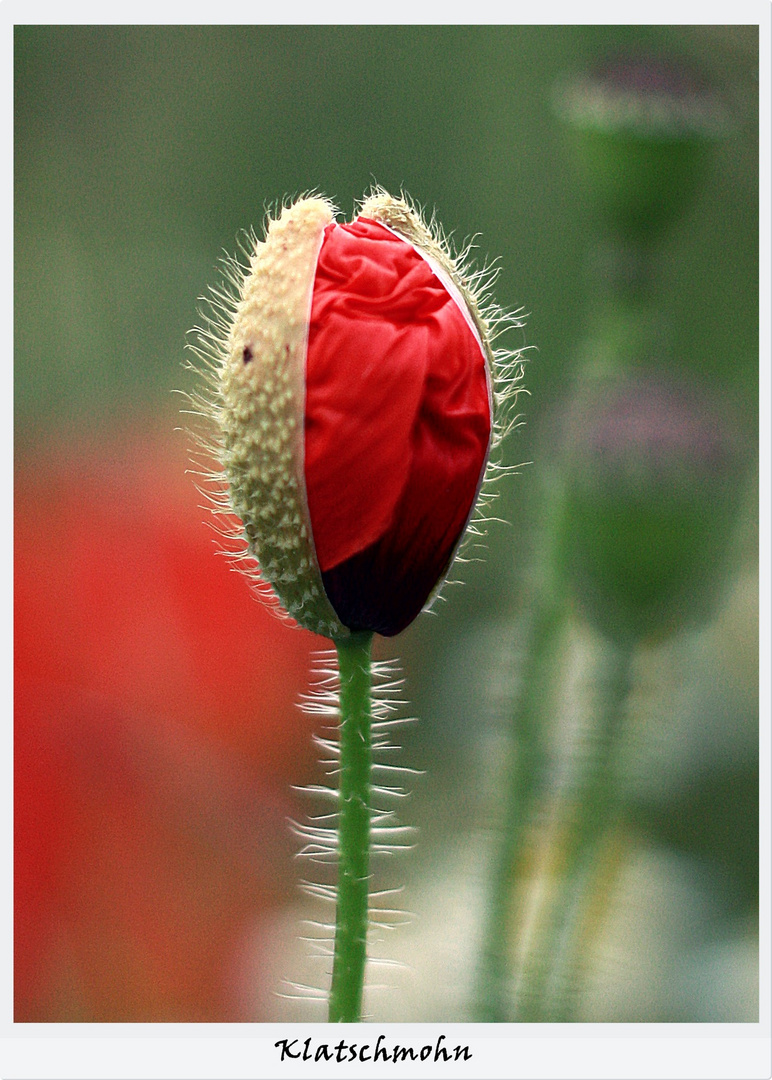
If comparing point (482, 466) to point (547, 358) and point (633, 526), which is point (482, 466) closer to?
point (633, 526)

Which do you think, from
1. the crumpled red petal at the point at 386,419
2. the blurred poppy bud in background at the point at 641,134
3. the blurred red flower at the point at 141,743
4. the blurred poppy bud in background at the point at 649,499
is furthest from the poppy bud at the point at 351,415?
the blurred red flower at the point at 141,743

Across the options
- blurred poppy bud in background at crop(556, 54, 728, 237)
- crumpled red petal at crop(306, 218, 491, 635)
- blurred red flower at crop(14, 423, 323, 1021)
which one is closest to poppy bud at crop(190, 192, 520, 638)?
crumpled red petal at crop(306, 218, 491, 635)

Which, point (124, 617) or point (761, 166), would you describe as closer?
point (761, 166)

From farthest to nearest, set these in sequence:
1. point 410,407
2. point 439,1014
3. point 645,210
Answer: point 439,1014
point 645,210
point 410,407

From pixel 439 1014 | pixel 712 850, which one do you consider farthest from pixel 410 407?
pixel 712 850

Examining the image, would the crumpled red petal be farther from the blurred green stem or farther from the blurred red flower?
the blurred red flower

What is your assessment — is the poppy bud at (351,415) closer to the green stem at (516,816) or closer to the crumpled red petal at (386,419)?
the crumpled red petal at (386,419)
